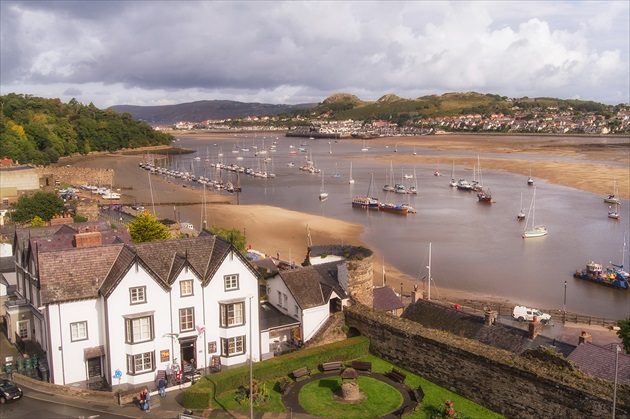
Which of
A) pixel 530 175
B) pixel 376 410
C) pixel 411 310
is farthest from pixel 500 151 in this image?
pixel 376 410

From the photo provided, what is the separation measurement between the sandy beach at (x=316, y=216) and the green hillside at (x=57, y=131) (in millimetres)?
6312

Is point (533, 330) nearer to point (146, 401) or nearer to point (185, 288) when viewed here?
point (185, 288)

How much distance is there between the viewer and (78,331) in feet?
70.6

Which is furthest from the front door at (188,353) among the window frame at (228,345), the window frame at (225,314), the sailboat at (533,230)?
the sailboat at (533,230)

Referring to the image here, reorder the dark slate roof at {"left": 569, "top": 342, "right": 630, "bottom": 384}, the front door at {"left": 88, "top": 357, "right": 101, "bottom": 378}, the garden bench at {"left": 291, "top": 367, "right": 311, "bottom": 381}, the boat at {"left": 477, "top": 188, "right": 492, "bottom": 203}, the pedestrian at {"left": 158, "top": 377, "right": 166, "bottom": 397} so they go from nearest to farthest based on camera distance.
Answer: the dark slate roof at {"left": 569, "top": 342, "right": 630, "bottom": 384}, the pedestrian at {"left": 158, "top": 377, "right": 166, "bottom": 397}, the front door at {"left": 88, "top": 357, "right": 101, "bottom": 378}, the garden bench at {"left": 291, "top": 367, "right": 311, "bottom": 381}, the boat at {"left": 477, "top": 188, "right": 492, "bottom": 203}

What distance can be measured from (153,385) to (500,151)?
14853 cm

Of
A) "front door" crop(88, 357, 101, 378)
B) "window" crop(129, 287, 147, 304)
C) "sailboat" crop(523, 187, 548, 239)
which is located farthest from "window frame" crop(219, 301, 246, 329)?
"sailboat" crop(523, 187, 548, 239)

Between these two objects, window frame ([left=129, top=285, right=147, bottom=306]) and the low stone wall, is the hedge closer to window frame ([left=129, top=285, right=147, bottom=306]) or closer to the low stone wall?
the low stone wall

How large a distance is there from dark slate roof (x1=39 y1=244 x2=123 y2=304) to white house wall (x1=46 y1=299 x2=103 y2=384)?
1.25ft

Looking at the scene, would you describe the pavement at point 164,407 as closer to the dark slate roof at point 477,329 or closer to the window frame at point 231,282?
the window frame at point 231,282

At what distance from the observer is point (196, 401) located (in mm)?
19594

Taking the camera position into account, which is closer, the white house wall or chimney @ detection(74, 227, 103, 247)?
the white house wall

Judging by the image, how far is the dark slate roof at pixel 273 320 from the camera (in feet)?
81.8

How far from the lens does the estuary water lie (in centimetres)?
4384
